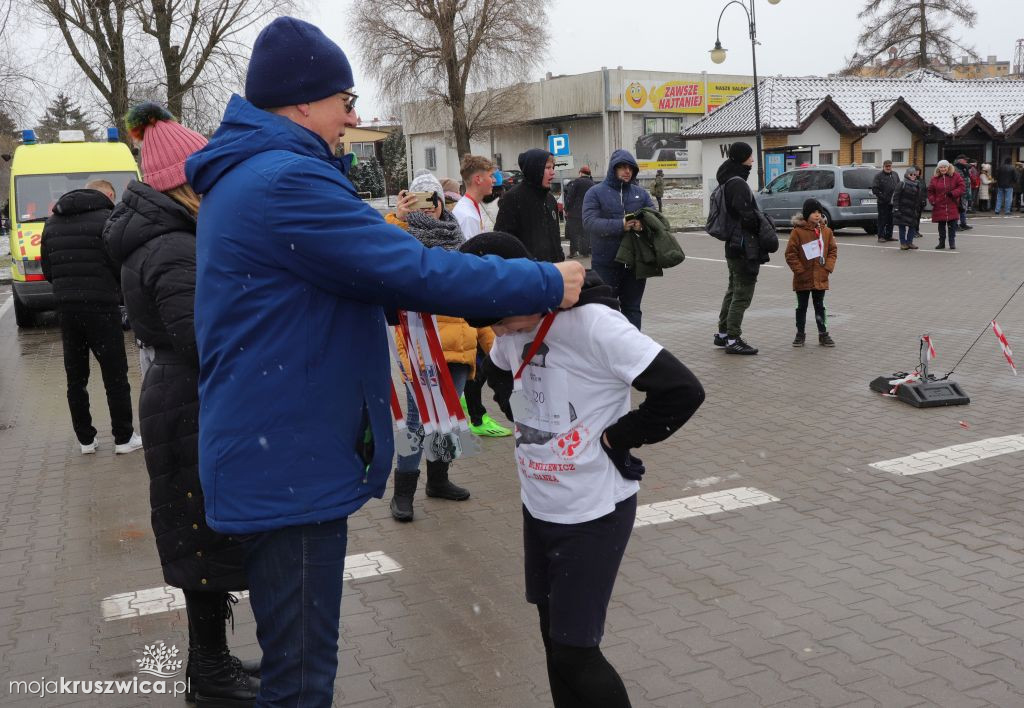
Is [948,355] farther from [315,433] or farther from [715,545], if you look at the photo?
[315,433]

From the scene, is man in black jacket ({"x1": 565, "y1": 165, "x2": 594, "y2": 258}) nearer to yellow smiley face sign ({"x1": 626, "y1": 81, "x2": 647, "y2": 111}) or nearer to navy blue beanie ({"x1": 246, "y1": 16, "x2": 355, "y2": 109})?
navy blue beanie ({"x1": 246, "y1": 16, "x2": 355, "y2": 109})

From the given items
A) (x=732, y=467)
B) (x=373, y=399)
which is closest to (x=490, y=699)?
(x=373, y=399)

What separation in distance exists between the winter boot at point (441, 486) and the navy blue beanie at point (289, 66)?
12.0ft

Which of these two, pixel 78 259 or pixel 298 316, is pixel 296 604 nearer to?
pixel 298 316

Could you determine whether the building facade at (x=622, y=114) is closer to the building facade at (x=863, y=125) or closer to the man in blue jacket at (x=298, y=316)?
the building facade at (x=863, y=125)

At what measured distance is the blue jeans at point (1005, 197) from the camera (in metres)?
29.5

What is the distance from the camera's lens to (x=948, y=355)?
30.6 ft

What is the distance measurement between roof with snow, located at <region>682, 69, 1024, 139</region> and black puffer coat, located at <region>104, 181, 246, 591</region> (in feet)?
99.8

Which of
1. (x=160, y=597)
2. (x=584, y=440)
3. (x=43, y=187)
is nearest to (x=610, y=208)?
(x=160, y=597)

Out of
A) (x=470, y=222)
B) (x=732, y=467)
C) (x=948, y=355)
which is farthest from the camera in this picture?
(x=948, y=355)

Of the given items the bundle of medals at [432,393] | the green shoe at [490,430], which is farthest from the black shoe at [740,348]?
the bundle of medals at [432,393]

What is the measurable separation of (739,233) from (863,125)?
86.4 feet

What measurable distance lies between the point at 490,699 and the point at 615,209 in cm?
597

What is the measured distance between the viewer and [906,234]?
65.8 feet
